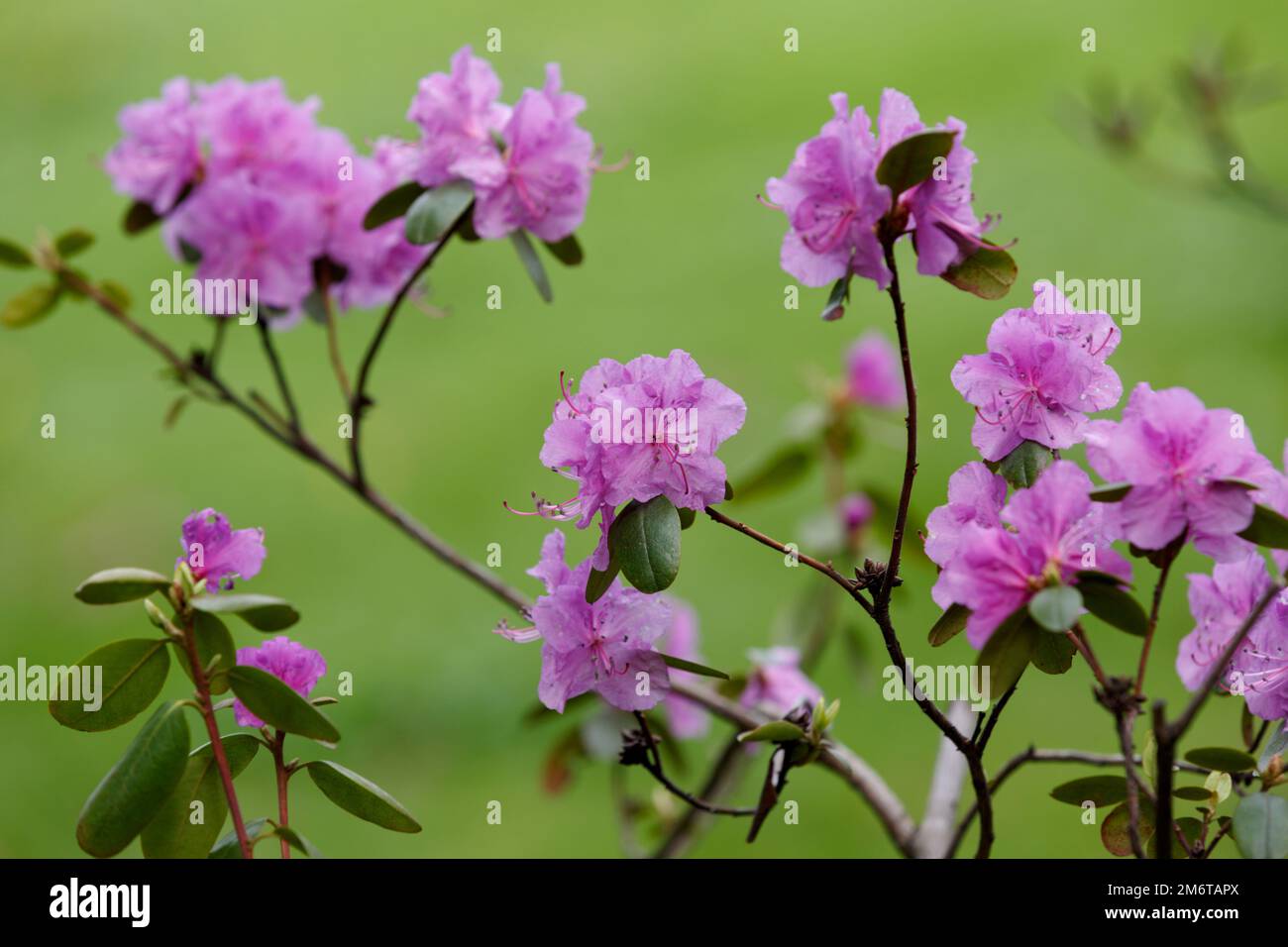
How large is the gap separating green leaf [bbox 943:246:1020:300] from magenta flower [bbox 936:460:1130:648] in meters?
0.16

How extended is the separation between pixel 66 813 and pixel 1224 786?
1.88m

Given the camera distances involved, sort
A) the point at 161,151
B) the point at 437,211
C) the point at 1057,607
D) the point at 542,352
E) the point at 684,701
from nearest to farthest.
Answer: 1. the point at 1057,607
2. the point at 437,211
3. the point at 161,151
4. the point at 684,701
5. the point at 542,352

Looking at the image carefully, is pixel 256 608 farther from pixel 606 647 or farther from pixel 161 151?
pixel 161 151

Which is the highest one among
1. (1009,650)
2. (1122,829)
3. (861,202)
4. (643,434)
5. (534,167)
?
(534,167)

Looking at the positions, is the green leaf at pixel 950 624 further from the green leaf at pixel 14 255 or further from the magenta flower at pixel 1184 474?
the green leaf at pixel 14 255

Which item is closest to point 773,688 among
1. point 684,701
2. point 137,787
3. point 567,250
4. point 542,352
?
point 684,701

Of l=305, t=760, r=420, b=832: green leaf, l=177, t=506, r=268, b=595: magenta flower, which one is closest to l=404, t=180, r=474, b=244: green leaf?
l=177, t=506, r=268, b=595: magenta flower

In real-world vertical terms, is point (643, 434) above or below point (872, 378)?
below

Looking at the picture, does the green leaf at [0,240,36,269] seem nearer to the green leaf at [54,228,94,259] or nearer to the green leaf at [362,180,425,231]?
the green leaf at [54,228,94,259]

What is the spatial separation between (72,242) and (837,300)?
2.40ft

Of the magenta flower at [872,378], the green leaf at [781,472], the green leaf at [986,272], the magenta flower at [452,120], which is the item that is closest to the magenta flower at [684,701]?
the green leaf at [781,472]

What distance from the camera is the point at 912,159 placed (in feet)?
2.23

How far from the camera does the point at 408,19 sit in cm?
445
